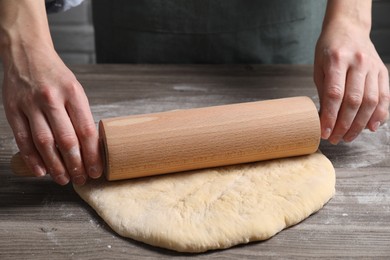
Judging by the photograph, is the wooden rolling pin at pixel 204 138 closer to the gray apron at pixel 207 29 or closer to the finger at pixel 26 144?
the finger at pixel 26 144

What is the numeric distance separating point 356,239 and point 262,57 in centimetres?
89

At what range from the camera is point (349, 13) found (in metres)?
1.43

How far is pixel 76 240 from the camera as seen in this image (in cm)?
108

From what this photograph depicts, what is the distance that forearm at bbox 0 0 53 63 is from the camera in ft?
4.04

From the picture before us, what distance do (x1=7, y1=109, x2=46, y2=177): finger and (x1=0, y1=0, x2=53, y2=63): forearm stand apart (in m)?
0.16

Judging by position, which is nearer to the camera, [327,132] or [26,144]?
[26,144]

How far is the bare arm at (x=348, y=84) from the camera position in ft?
4.15

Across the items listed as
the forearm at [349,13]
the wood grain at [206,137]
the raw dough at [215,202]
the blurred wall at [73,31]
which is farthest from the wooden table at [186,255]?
the blurred wall at [73,31]

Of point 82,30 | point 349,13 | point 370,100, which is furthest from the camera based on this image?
point 82,30

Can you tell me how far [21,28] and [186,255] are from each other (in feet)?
2.01

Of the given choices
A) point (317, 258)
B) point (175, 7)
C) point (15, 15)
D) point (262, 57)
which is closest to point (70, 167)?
point (15, 15)

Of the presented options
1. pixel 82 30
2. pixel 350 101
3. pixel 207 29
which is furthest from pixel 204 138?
pixel 82 30

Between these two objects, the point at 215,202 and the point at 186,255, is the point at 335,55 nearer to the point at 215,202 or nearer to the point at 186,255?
the point at 215,202

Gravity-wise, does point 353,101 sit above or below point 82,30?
above
